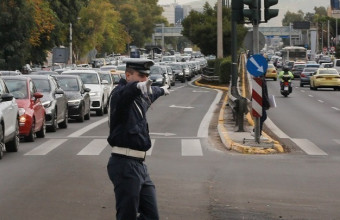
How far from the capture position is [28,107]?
870 inches

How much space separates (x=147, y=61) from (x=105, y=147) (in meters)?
13.2

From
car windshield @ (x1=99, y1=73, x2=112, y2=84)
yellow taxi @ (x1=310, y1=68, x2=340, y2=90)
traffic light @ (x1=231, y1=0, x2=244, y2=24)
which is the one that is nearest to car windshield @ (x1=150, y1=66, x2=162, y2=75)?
yellow taxi @ (x1=310, y1=68, x2=340, y2=90)

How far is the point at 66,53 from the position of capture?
83.8 meters

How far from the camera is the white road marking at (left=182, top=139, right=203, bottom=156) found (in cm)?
1939

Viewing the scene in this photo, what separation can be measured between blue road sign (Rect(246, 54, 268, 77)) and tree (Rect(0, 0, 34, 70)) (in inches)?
1744

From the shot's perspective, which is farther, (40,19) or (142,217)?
(40,19)

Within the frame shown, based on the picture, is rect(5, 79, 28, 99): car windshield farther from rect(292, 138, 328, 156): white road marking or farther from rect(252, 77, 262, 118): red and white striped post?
rect(292, 138, 328, 156): white road marking

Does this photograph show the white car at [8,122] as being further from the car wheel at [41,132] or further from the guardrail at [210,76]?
the guardrail at [210,76]

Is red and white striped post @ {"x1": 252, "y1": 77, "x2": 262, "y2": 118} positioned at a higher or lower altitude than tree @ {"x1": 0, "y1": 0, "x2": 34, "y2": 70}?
lower

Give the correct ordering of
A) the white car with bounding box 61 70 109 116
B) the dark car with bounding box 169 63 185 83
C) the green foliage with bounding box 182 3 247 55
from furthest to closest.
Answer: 1. the dark car with bounding box 169 63 185 83
2. the green foliage with bounding box 182 3 247 55
3. the white car with bounding box 61 70 109 116

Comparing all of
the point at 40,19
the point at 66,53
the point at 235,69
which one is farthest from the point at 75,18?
the point at 235,69

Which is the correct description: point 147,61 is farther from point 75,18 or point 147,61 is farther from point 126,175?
point 75,18

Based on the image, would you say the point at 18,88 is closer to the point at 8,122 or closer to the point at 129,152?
the point at 8,122

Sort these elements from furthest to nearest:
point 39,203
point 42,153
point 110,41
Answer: point 110,41
point 42,153
point 39,203
